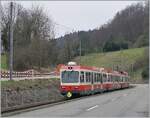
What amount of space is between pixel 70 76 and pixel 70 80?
14.2 inches

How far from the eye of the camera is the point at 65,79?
139 feet

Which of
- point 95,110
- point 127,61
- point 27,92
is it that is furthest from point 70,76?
point 127,61

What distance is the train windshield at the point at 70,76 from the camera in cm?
4203

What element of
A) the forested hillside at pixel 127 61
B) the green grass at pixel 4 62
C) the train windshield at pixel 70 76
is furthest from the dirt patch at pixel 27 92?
the forested hillside at pixel 127 61

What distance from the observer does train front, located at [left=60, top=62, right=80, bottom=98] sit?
4162 centimetres

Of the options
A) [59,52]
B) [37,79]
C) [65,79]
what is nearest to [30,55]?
[59,52]

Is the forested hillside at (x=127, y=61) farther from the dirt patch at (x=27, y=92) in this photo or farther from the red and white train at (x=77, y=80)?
the red and white train at (x=77, y=80)

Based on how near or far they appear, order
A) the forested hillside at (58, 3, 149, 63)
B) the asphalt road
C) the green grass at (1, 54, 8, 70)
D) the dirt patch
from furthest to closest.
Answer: the forested hillside at (58, 3, 149, 63) < the green grass at (1, 54, 8, 70) < the dirt patch < the asphalt road

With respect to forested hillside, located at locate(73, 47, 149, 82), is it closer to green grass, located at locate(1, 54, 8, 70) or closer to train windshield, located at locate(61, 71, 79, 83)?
green grass, located at locate(1, 54, 8, 70)

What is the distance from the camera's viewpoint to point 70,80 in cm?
4231

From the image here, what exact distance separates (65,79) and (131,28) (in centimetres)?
10221

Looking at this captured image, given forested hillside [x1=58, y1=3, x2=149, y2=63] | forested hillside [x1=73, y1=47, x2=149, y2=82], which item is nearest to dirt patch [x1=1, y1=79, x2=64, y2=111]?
forested hillside [x1=58, y1=3, x2=149, y2=63]

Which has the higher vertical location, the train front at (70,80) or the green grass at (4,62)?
the green grass at (4,62)

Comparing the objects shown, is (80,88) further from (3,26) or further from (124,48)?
(124,48)
